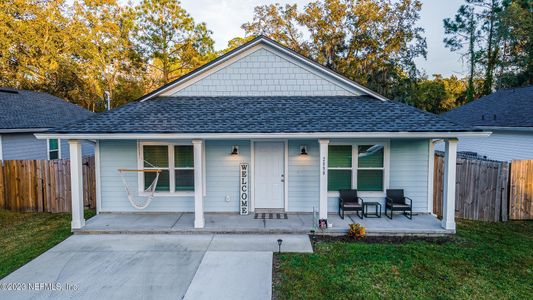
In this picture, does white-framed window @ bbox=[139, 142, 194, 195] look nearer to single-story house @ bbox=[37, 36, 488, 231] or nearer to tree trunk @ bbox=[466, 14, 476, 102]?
single-story house @ bbox=[37, 36, 488, 231]

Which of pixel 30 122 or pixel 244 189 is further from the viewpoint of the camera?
pixel 30 122

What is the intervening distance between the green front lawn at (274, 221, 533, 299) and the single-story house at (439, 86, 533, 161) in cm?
689

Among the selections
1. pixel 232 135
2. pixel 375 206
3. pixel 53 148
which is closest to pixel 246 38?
pixel 53 148

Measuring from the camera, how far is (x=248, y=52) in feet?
28.1

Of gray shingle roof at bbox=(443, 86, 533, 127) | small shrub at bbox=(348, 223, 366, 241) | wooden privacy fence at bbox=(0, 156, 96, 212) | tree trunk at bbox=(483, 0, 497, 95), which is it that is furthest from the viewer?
tree trunk at bbox=(483, 0, 497, 95)

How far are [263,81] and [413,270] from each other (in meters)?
6.35

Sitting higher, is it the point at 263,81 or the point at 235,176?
the point at 263,81

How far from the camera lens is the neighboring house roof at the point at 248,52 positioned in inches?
329

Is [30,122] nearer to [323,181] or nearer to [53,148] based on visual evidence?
[53,148]

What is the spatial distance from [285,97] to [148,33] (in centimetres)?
2290

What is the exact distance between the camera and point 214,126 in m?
6.89

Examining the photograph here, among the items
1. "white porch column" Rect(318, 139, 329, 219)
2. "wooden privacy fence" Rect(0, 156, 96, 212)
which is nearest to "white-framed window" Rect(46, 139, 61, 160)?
"wooden privacy fence" Rect(0, 156, 96, 212)

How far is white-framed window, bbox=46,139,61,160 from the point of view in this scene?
12.1 m

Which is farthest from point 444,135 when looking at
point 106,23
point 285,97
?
point 106,23
